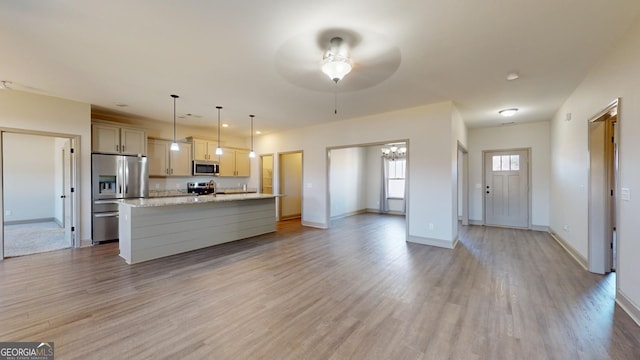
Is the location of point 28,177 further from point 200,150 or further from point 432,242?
point 432,242

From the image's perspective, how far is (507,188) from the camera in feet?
22.1

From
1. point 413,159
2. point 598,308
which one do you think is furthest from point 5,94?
point 598,308

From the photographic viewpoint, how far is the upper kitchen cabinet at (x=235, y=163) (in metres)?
7.50

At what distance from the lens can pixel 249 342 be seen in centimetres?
202

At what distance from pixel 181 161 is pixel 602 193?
26.4 feet

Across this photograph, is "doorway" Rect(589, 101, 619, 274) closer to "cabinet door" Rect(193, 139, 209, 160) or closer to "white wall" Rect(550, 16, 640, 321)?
"white wall" Rect(550, 16, 640, 321)

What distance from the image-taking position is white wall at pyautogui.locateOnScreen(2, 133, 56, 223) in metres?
6.85

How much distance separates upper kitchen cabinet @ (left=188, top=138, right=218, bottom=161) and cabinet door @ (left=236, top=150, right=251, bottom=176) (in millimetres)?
752

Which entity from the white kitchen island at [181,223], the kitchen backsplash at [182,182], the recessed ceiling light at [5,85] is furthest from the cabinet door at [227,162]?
the recessed ceiling light at [5,85]

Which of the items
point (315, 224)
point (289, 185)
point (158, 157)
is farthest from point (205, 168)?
point (315, 224)

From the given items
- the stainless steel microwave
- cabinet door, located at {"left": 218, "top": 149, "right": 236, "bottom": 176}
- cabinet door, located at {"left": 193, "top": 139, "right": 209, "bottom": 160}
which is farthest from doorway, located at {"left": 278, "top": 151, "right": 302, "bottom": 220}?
cabinet door, located at {"left": 193, "top": 139, "right": 209, "bottom": 160}

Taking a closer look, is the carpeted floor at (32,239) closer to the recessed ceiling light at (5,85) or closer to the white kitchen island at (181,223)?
the white kitchen island at (181,223)

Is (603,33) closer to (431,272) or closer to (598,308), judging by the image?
(598,308)

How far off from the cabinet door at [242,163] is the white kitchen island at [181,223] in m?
2.46
